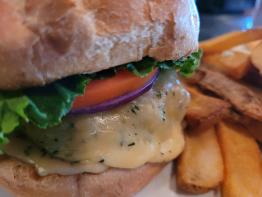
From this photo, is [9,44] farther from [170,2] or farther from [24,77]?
[170,2]

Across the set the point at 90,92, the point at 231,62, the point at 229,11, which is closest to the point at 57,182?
the point at 90,92

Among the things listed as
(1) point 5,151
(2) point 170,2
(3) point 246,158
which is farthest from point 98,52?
(3) point 246,158

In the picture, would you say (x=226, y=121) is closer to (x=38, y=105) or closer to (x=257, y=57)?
(x=257, y=57)

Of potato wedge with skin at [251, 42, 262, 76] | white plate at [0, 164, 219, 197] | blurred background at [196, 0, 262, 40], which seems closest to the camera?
white plate at [0, 164, 219, 197]

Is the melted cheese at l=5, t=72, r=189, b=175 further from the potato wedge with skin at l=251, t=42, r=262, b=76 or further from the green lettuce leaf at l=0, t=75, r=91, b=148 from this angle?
the potato wedge with skin at l=251, t=42, r=262, b=76

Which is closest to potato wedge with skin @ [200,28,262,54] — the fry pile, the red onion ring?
the fry pile

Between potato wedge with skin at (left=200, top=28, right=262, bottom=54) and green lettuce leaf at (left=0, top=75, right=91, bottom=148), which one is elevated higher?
green lettuce leaf at (left=0, top=75, right=91, bottom=148)

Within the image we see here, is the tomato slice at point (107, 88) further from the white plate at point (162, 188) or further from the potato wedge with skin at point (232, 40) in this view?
the potato wedge with skin at point (232, 40)

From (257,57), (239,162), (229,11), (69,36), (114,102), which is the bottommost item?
(229,11)
